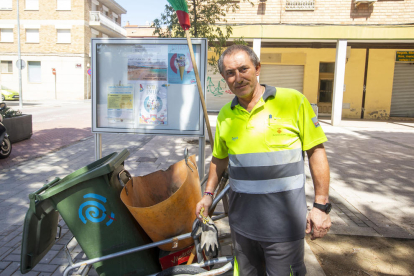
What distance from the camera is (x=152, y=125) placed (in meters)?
3.83

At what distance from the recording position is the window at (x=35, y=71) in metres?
32.8

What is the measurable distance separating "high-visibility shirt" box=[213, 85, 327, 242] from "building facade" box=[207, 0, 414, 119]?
1318 cm

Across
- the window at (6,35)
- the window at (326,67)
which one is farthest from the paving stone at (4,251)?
the window at (6,35)

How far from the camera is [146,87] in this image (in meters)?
3.77

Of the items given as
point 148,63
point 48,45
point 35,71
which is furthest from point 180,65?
point 35,71

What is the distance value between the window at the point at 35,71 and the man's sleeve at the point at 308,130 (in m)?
35.9

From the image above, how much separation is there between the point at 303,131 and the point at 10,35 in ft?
124

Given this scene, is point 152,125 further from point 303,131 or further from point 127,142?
point 127,142

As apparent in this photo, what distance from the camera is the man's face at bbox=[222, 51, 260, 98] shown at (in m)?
1.82

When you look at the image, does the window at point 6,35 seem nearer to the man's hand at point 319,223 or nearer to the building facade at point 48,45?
the building facade at point 48,45

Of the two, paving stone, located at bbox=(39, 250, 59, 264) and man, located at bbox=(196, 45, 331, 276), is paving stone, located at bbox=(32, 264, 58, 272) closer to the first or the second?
paving stone, located at bbox=(39, 250, 59, 264)

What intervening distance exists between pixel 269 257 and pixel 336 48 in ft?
47.5

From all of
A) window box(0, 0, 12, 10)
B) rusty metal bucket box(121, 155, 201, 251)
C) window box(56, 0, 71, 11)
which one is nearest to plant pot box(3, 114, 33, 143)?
rusty metal bucket box(121, 155, 201, 251)

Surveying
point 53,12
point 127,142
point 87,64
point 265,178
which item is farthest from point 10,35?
point 265,178
